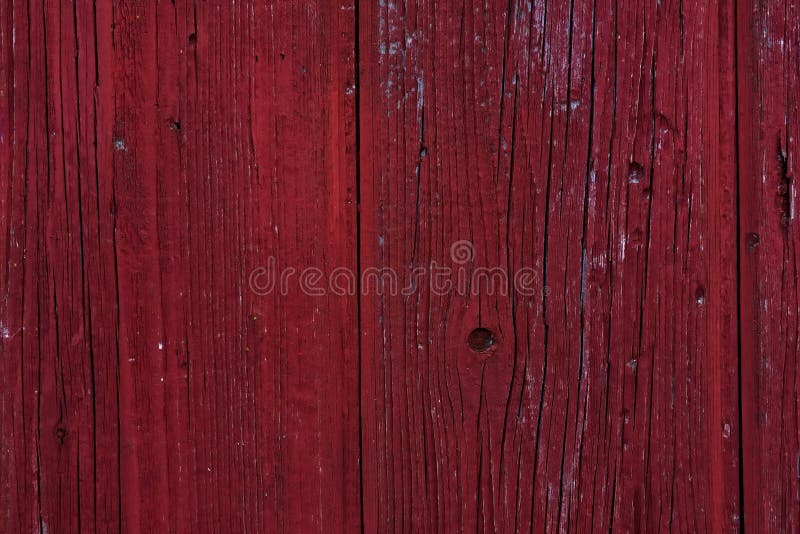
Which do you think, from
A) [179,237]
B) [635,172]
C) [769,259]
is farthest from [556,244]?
[179,237]

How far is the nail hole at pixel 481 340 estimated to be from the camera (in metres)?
1.11

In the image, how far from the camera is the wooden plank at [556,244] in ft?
3.60

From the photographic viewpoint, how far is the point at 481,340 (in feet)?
3.64

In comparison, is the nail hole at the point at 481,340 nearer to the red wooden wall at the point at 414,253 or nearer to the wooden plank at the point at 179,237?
the red wooden wall at the point at 414,253

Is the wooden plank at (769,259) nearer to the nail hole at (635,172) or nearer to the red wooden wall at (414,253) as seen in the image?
the red wooden wall at (414,253)

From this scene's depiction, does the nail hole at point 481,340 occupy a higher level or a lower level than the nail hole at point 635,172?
lower

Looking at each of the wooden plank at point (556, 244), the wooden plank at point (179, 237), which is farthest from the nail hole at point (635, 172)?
the wooden plank at point (179, 237)

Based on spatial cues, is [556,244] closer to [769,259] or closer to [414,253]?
[414,253]

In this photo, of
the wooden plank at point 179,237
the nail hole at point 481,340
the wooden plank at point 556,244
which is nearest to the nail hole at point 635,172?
the wooden plank at point 556,244

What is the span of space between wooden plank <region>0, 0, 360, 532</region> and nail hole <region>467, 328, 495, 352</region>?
0.82 ft

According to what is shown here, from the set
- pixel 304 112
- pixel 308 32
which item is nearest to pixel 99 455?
pixel 304 112

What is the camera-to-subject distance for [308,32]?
1.10 m

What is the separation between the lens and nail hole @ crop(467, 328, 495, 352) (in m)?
1.11

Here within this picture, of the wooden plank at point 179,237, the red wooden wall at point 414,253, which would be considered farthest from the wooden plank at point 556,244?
the wooden plank at point 179,237
